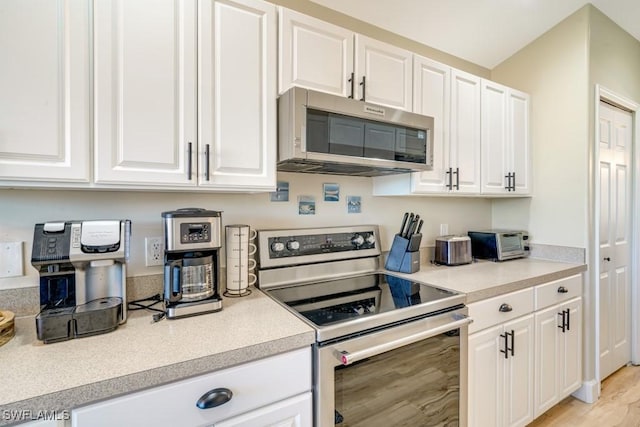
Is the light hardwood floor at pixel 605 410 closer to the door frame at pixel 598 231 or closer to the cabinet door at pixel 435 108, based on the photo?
the door frame at pixel 598 231

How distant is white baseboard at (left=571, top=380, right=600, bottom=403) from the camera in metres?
2.14

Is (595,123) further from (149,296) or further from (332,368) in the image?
(149,296)

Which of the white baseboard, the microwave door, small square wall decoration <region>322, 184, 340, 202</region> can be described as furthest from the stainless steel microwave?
the white baseboard

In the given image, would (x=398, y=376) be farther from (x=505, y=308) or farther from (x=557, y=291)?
(x=557, y=291)

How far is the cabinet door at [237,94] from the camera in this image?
120cm

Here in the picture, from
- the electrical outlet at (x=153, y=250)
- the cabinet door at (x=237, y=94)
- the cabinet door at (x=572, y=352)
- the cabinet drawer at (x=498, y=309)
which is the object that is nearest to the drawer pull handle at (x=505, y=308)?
the cabinet drawer at (x=498, y=309)

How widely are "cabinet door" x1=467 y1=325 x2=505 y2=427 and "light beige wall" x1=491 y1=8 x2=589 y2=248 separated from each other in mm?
1161

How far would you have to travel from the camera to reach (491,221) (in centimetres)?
271

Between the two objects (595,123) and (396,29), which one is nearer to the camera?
(396,29)

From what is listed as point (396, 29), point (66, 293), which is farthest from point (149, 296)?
point (396, 29)

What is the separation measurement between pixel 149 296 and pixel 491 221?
2.61 meters

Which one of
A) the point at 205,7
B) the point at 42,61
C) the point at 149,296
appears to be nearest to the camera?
the point at 42,61

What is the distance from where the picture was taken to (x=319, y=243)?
68.7 inches

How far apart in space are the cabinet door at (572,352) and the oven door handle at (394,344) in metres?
1.09
